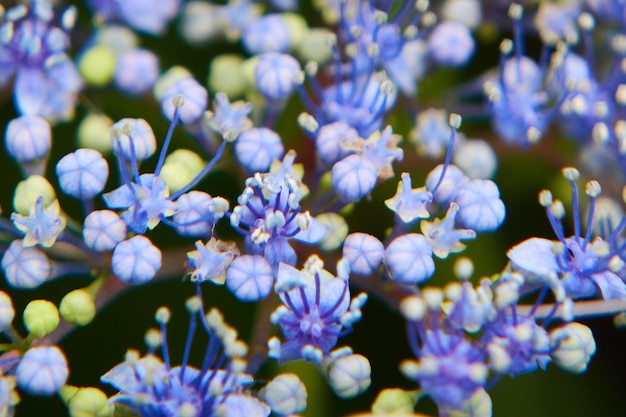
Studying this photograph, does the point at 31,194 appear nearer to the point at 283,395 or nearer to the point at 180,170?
the point at 180,170

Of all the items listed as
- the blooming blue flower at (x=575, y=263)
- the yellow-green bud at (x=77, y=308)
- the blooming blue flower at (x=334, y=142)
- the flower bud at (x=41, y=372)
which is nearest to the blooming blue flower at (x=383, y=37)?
the blooming blue flower at (x=334, y=142)

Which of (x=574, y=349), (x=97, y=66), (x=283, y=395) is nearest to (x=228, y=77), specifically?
(x=97, y=66)

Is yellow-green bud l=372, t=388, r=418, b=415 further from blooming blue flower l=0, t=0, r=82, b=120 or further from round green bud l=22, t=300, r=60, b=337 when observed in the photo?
blooming blue flower l=0, t=0, r=82, b=120

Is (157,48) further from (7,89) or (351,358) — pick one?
(351,358)

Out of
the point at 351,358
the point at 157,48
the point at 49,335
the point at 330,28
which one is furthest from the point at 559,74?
the point at 49,335

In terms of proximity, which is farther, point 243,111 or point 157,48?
point 157,48

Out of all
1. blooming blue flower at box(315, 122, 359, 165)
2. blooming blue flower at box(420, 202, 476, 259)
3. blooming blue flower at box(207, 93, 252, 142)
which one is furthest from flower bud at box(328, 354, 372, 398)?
blooming blue flower at box(207, 93, 252, 142)

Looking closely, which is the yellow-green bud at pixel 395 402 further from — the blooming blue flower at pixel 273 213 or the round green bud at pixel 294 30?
the round green bud at pixel 294 30
